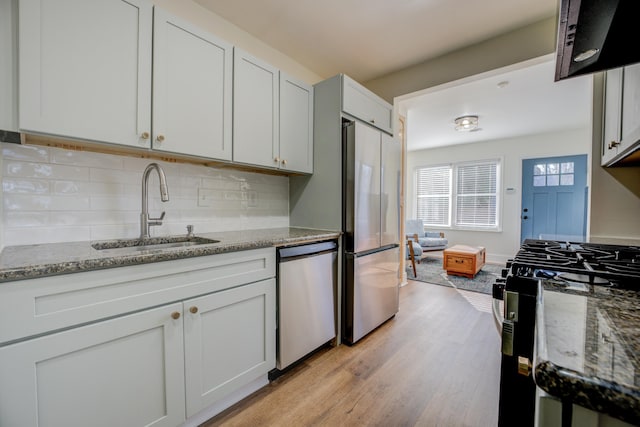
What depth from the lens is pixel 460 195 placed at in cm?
611

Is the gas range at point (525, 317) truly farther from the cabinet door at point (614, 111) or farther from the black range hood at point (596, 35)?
the cabinet door at point (614, 111)

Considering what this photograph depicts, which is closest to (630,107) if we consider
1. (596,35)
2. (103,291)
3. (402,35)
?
(596,35)

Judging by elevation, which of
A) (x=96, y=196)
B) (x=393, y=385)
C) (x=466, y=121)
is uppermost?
(x=466, y=121)

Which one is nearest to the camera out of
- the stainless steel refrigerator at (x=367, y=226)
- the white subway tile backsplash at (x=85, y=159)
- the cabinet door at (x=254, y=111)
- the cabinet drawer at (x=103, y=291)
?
the cabinet drawer at (x=103, y=291)

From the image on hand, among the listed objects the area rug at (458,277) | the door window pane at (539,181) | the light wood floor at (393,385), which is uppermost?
the door window pane at (539,181)

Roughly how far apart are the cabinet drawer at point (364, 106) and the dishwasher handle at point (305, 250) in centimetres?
108

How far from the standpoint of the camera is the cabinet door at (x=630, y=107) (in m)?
1.02

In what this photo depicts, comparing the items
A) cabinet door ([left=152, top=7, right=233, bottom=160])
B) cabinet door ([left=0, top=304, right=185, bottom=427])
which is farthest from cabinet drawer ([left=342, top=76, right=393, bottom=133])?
cabinet door ([left=0, top=304, right=185, bottom=427])

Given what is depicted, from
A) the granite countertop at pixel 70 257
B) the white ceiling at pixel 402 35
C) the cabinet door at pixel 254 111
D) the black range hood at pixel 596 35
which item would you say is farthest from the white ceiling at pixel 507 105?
the granite countertop at pixel 70 257

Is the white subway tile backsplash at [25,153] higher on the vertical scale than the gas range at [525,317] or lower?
higher

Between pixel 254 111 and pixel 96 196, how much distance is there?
1.09 meters

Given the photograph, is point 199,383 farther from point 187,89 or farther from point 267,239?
point 187,89

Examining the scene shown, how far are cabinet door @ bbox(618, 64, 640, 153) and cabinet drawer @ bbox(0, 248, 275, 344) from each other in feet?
5.93

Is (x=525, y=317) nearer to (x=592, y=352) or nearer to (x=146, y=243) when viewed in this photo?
(x=592, y=352)
